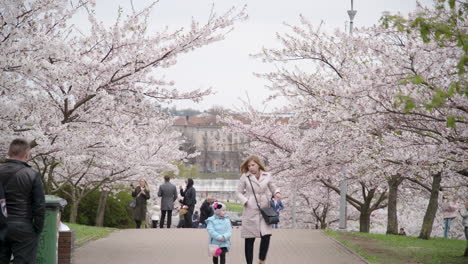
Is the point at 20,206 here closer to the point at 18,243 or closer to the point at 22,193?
the point at 22,193

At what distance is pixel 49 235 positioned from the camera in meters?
9.84

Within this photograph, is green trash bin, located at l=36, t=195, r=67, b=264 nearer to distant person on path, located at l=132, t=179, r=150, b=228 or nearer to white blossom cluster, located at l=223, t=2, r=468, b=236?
white blossom cluster, located at l=223, t=2, r=468, b=236

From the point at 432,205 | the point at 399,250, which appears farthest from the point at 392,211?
the point at 399,250

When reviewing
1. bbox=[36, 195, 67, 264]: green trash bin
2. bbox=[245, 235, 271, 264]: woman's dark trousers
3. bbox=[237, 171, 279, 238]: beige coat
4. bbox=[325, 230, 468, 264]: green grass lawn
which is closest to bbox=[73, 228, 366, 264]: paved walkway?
bbox=[325, 230, 468, 264]: green grass lawn

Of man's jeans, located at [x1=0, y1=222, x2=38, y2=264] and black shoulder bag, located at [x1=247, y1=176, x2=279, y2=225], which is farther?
black shoulder bag, located at [x1=247, y1=176, x2=279, y2=225]

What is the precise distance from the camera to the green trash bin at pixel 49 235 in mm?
9789

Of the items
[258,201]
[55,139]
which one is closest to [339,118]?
[258,201]

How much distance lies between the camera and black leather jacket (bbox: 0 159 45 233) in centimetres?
734

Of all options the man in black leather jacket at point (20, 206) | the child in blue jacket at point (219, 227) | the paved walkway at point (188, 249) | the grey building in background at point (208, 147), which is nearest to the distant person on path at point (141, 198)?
the paved walkway at point (188, 249)

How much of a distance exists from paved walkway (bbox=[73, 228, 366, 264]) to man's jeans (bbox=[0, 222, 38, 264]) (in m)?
5.04

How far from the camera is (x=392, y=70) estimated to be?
42.6ft

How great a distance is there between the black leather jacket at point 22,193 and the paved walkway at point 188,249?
5.13 m

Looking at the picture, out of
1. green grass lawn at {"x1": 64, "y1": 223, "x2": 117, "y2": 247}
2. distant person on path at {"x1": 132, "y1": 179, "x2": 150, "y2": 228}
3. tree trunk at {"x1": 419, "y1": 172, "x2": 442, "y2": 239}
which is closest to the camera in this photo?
green grass lawn at {"x1": 64, "y1": 223, "x2": 117, "y2": 247}

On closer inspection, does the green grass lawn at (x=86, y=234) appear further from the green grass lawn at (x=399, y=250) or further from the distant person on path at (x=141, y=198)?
the green grass lawn at (x=399, y=250)
